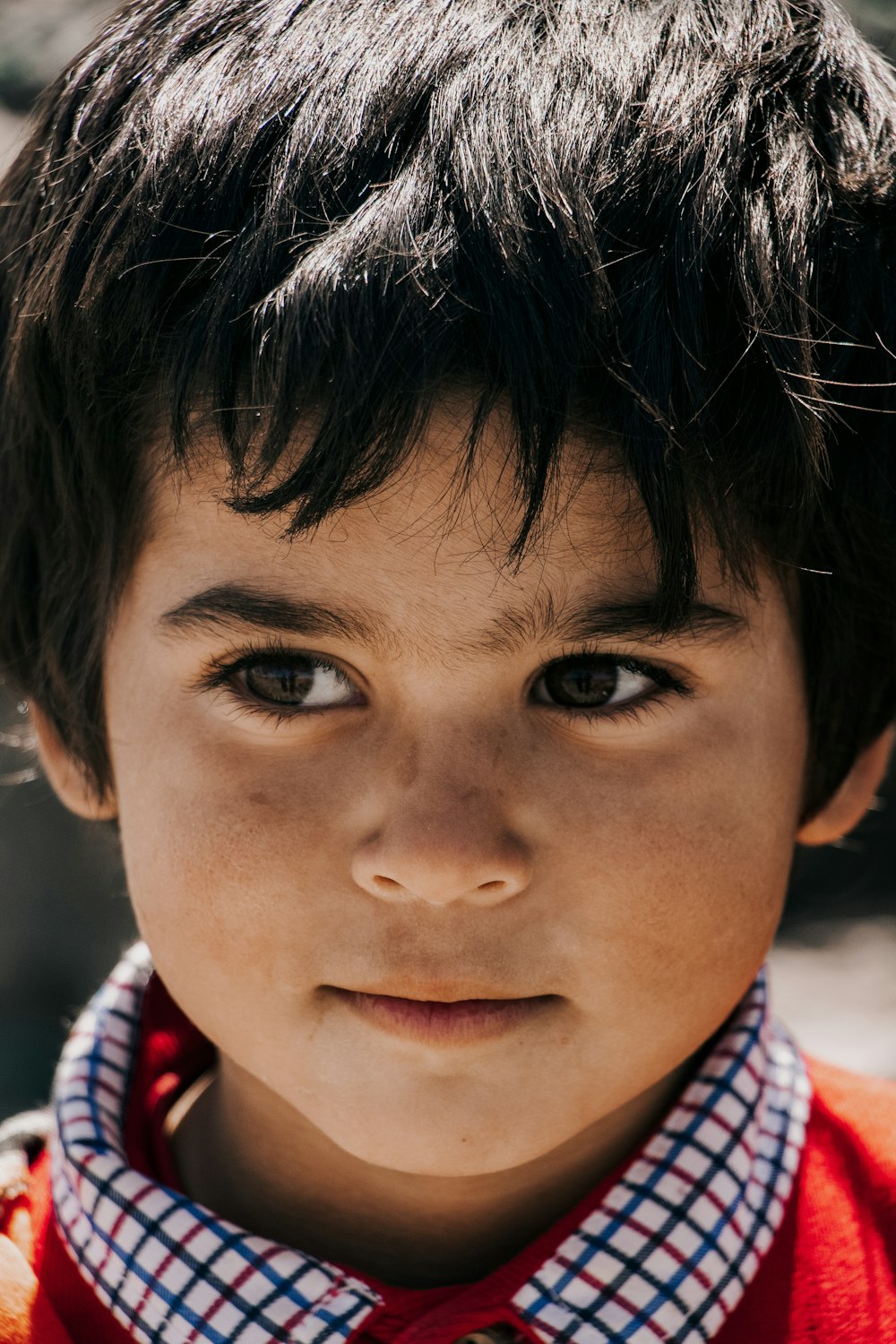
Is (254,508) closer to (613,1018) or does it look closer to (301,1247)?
(613,1018)

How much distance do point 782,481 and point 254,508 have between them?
35 centimetres

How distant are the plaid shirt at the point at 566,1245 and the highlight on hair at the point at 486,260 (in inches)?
17.7

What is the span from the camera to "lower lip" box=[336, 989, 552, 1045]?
0.95m

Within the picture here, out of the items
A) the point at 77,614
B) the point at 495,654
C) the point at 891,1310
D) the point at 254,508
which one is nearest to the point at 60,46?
the point at 77,614

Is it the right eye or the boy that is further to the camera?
the right eye

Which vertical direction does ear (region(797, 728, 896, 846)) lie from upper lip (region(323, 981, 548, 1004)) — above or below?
above

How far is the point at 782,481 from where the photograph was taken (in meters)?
0.95

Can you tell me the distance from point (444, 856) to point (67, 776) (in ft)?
1.68

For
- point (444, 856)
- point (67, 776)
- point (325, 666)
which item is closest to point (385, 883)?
point (444, 856)

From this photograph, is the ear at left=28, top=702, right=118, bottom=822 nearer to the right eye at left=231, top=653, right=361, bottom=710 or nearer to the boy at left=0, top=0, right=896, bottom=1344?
the boy at left=0, top=0, right=896, bottom=1344

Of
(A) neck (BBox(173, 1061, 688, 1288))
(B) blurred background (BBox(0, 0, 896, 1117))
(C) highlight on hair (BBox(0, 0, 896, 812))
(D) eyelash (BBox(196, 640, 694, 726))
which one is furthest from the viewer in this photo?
(B) blurred background (BBox(0, 0, 896, 1117))

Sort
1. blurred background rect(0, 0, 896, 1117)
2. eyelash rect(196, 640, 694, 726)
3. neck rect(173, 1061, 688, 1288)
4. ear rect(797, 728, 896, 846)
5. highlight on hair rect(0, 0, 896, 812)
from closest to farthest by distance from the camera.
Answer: highlight on hair rect(0, 0, 896, 812) → eyelash rect(196, 640, 694, 726) → neck rect(173, 1061, 688, 1288) → ear rect(797, 728, 896, 846) → blurred background rect(0, 0, 896, 1117)

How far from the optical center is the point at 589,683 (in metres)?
0.99

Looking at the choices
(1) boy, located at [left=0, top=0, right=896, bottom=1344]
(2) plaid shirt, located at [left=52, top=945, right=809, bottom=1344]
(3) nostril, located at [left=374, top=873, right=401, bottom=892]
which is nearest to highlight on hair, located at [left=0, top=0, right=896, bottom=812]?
(1) boy, located at [left=0, top=0, right=896, bottom=1344]
